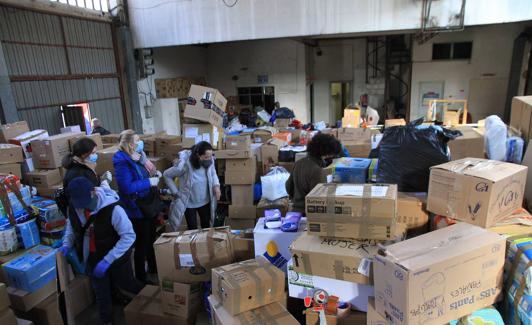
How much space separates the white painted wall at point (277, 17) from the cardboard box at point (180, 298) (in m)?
5.57

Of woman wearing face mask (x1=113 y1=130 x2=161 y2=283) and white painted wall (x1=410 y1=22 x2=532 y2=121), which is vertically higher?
white painted wall (x1=410 y1=22 x2=532 y2=121)

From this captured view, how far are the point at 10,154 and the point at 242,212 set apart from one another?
8.38 ft

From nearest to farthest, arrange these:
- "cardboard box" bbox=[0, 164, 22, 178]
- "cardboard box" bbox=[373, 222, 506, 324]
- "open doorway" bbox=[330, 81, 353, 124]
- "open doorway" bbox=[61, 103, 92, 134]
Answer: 1. "cardboard box" bbox=[373, 222, 506, 324]
2. "cardboard box" bbox=[0, 164, 22, 178]
3. "open doorway" bbox=[61, 103, 92, 134]
4. "open doorway" bbox=[330, 81, 353, 124]

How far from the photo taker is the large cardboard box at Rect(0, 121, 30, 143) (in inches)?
153

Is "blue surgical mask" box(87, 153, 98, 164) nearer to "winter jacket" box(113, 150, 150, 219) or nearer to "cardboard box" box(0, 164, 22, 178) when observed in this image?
"winter jacket" box(113, 150, 150, 219)

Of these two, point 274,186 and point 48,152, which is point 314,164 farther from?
point 48,152

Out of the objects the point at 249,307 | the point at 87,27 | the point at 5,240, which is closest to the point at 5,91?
the point at 87,27

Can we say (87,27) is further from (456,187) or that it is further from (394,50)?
(394,50)

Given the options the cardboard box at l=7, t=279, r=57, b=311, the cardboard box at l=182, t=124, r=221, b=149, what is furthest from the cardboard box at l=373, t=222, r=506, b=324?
the cardboard box at l=182, t=124, r=221, b=149

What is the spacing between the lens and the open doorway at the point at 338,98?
11.0m

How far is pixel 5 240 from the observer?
2.82 meters

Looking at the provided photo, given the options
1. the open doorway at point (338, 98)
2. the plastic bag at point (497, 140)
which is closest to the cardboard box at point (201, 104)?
the plastic bag at point (497, 140)

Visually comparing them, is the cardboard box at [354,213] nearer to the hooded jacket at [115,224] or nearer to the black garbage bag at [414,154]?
the black garbage bag at [414,154]

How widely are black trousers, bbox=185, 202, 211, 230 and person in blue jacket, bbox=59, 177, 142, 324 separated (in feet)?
3.05
